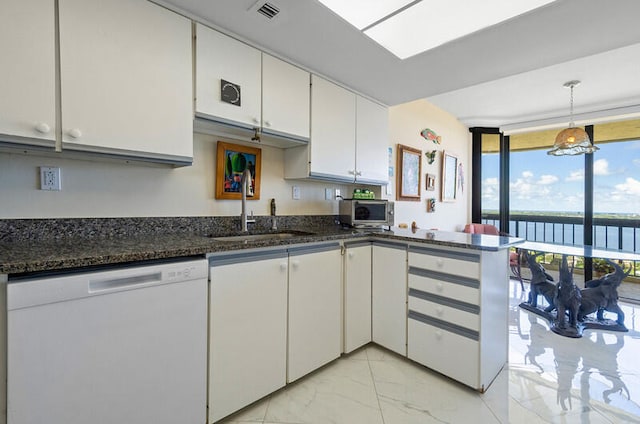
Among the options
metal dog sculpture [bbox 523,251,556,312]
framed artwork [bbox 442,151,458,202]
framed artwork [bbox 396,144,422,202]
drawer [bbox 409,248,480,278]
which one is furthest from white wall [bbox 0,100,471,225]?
framed artwork [bbox 442,151,458,202]

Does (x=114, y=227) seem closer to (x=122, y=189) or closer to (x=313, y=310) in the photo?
(x=122, y=189)

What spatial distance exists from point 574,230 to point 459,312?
4.12m

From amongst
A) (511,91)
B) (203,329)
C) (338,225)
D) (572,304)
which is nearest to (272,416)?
(203,329)

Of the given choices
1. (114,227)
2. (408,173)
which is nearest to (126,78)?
(114,227)

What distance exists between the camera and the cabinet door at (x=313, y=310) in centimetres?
174

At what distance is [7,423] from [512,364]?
274 centimetres

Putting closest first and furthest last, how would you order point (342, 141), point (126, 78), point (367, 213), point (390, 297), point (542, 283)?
point (126, 78) < point (390, 297) < point (342, 141) < point (367, 213) < point (542, 283)

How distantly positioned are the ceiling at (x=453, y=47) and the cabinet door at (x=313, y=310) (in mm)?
1381

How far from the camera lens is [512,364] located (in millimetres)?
2049

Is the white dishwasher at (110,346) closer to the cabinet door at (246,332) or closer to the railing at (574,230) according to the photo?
the cabinet door at (246,332)

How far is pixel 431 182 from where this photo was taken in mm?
4117

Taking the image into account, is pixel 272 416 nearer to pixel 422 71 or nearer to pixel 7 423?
pixel 7 423

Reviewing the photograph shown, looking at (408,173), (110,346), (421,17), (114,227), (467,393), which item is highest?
(421,17)

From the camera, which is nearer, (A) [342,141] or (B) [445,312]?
(B) [445,312]
